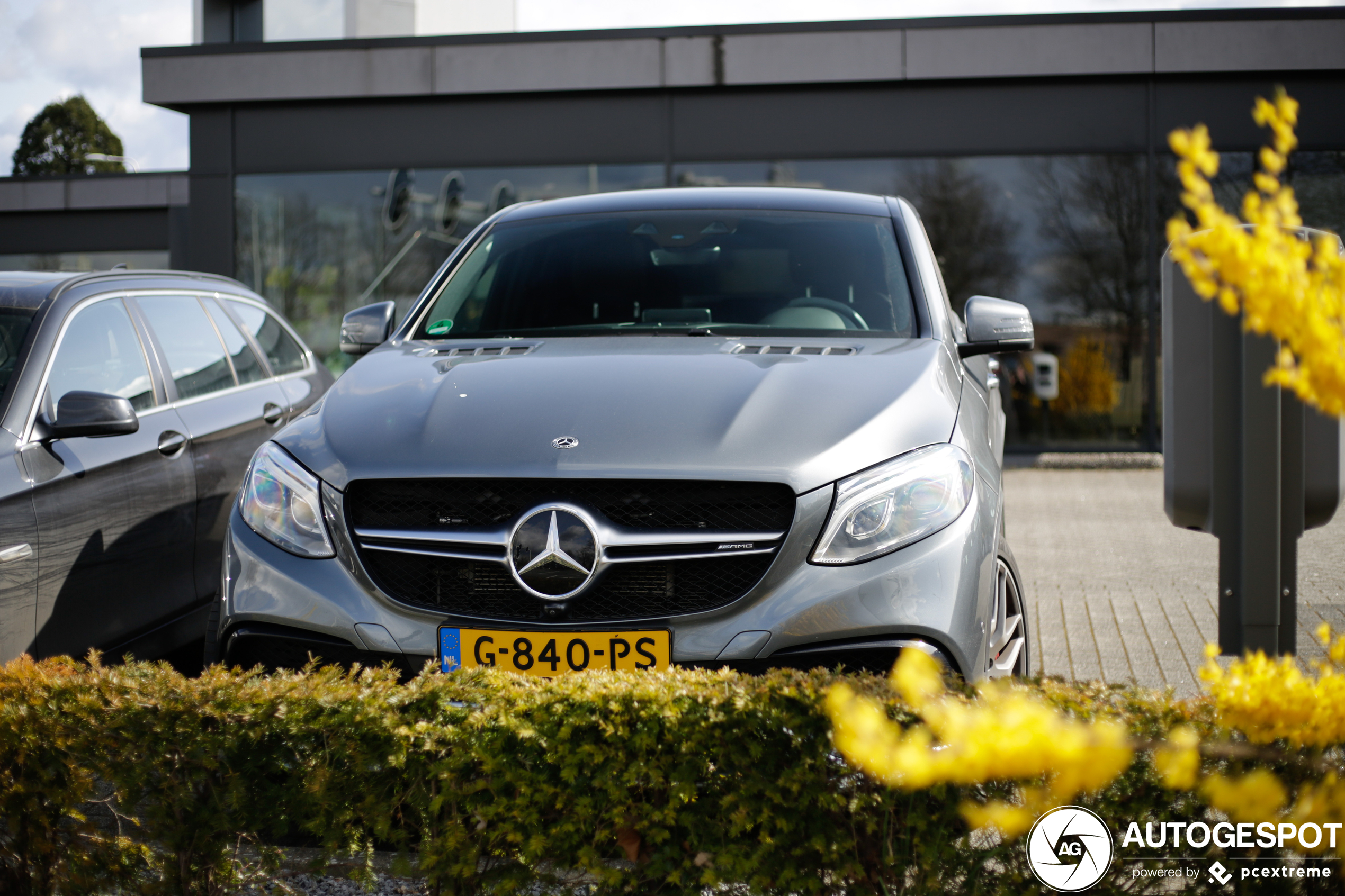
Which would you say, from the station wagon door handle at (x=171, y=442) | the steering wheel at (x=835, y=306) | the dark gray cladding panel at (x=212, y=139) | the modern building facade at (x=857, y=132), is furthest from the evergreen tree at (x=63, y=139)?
the steering wheel at (x=835, y=306)

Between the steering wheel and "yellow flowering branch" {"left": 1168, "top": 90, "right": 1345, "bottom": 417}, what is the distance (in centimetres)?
240

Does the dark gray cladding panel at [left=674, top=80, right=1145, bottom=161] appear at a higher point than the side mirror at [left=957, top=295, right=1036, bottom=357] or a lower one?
higher

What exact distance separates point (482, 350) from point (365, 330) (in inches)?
28.0

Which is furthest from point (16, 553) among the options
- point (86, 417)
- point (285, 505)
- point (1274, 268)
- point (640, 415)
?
point (1274, 268)

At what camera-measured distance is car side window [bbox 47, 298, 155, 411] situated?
3.97 m

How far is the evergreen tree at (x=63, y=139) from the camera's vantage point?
6494 cm

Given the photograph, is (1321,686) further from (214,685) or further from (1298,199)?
(1298,199)

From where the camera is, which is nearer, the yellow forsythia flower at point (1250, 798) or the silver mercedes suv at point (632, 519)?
the yellow forsythia flower at point (1250, 798)

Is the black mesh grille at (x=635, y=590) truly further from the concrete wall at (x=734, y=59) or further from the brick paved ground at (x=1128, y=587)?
the concrete wall at (x=734, y=59)

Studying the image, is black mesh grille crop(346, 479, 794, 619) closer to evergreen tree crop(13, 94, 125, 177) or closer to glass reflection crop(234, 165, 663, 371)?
glass reflection crop(234, 165, 663, 371)

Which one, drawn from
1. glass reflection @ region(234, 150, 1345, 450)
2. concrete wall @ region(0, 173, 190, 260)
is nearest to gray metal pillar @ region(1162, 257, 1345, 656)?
glass reflection @ region(234, 150, 1345, 450)

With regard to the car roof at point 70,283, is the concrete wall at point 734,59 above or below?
above

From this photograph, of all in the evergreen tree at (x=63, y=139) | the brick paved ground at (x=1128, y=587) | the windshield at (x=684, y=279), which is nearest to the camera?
the windshield at (x=684, y=279)

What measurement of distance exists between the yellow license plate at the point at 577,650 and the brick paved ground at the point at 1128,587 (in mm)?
2036
